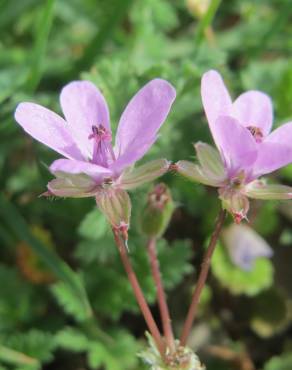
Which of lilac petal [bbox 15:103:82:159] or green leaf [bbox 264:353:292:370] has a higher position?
lilac petal [bbox 15:103:82:159]

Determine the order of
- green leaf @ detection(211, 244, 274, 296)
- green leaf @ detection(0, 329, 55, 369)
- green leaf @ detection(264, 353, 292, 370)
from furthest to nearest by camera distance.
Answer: green leaf @ detection(211, 244, 274, 296) → green leaf @ detection(264, 353, 292, 370) → green leaf @ detection(0, 329, 55, 369)

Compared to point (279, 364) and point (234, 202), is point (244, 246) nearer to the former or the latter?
point (279, 364)

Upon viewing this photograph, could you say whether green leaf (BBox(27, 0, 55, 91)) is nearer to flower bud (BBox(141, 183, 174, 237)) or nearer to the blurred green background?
the blurred green background

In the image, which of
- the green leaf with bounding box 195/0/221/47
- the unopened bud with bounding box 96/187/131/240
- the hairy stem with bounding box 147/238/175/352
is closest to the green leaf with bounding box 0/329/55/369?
the hairy stem with bounding box 147/238/175/352

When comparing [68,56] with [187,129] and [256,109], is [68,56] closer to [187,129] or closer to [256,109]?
[187,129]

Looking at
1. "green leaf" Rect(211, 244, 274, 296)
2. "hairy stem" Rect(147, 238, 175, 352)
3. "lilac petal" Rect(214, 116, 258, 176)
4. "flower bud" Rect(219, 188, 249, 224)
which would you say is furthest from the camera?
"green leaf" Rect(211, 244, 274, 296)

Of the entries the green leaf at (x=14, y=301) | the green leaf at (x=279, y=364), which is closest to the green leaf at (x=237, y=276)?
the green leaf at (x=279, y=364)

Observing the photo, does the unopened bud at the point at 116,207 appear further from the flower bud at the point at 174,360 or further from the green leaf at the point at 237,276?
the green leaf at the point at 237,276

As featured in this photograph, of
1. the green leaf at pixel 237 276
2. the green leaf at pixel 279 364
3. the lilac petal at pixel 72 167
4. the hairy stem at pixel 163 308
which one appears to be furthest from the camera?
the green leaf at pixel 237 276
